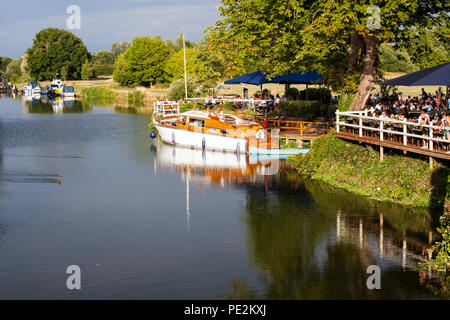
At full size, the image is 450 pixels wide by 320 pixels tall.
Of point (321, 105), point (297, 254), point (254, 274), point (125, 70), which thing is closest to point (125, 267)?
point (254, 274)

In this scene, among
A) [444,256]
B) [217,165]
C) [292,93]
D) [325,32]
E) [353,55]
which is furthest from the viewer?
[292,93]

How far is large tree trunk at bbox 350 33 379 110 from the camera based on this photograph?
108 feet

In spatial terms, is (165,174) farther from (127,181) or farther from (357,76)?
(357,76)

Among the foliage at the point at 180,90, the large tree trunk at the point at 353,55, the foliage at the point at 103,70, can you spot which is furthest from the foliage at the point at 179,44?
the large tree trunk at the point at 353,55

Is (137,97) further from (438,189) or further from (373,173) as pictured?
(438,189)

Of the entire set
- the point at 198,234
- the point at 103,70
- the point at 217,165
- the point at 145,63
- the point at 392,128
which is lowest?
the point at 198,234

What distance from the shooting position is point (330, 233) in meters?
21.6

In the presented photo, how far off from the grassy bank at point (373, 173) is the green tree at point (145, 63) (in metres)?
83.3

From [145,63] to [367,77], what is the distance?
8616 cm

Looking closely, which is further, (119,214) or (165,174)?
(165,174)

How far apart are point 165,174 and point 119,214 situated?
8778mm

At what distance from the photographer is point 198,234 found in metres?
21.8

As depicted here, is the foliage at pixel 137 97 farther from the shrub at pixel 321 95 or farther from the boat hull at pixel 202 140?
the boat hull at pixel 202 140

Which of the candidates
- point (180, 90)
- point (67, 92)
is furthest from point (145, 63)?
point (180, 90)
